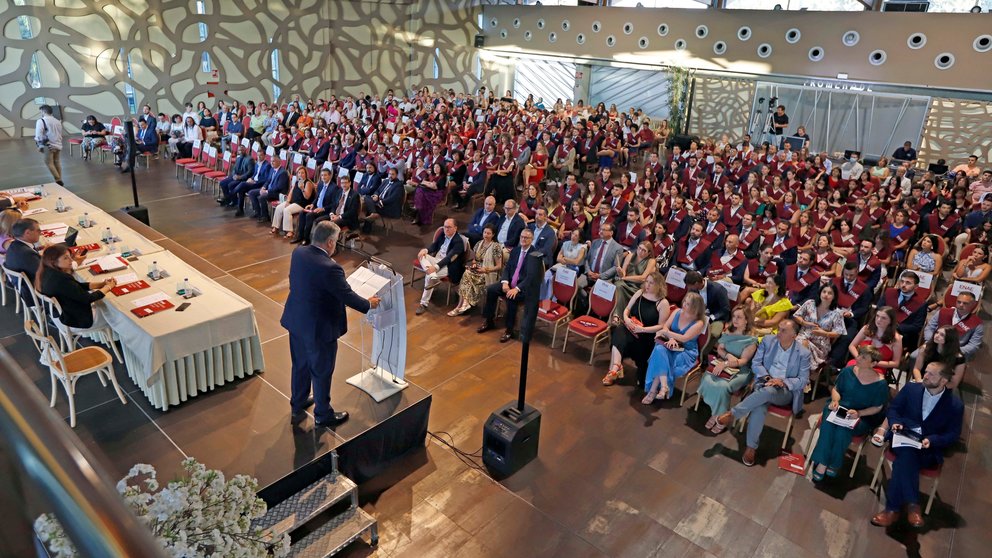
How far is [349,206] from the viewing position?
29.1ft

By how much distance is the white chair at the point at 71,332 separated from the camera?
16.1 ft

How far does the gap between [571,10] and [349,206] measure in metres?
14.6

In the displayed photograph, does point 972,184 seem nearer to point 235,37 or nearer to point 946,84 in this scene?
point 946,84

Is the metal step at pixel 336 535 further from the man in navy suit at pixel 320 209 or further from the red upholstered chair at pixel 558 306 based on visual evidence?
the man in navy suit at pixel 320 209

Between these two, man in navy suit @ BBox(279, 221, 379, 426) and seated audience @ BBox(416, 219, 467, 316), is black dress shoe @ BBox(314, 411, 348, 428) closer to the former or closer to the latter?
man in navy suit @ BBox(279, 221, 379, 426)

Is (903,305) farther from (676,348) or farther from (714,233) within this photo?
(676,348)

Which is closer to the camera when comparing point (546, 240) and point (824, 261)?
point (824, 261)

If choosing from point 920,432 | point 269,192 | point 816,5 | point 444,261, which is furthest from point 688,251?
point 816,5

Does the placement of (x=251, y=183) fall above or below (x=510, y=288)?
above

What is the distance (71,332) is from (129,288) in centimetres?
55

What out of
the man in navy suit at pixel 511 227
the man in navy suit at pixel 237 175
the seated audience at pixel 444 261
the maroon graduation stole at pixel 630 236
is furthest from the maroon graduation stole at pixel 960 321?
the man in navy suit at pixel 237 175

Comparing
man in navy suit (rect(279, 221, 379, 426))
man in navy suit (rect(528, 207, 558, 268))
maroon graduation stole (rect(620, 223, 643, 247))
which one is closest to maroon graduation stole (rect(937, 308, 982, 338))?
maroon graduation stole (rect(620, 223, 643, 247))

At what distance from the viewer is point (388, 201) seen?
964 centimetres

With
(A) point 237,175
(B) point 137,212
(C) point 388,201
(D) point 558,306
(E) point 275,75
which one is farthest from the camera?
(E) point 275,75
